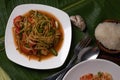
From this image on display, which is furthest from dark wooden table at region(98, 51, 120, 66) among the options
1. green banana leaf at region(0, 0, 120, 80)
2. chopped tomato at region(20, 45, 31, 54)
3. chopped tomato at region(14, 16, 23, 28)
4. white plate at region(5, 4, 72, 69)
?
chopped tomato at region(14, 16, 23, 28)

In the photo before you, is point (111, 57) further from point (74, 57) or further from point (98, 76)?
point (74, 57)

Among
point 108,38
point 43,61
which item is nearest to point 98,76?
point 108,38

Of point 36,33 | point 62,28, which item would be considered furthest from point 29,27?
point 62,28

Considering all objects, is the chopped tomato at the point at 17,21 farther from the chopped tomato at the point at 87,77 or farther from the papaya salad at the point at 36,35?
the chopped tomato at the point at 87,77

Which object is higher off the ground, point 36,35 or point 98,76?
point 36,35

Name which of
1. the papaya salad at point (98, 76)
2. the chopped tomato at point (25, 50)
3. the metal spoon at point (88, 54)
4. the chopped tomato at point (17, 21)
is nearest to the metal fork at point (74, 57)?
the metal spoon at point (88, 54)

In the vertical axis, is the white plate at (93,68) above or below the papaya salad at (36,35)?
below
